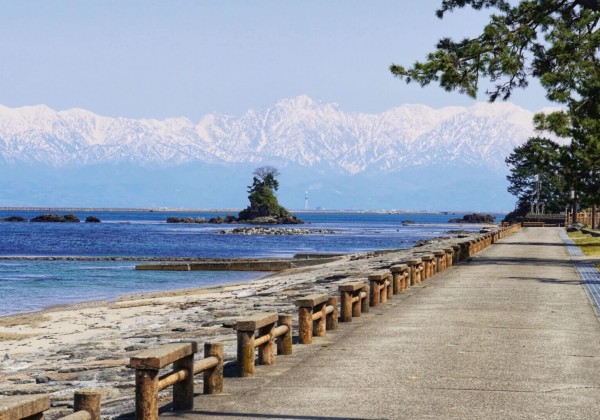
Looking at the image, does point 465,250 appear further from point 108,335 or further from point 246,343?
point 246,343

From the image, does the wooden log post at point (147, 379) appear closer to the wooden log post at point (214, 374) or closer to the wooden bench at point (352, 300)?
the wooden log post at point (214, 374)

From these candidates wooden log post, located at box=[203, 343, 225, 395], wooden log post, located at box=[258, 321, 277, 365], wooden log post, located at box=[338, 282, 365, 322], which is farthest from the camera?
wooden log post, located at box=[338, 282, 365, 322]

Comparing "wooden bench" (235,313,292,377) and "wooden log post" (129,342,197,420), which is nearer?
"wooden log post" (129,342,197,420)

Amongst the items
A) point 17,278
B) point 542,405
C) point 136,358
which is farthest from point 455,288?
point 17,278

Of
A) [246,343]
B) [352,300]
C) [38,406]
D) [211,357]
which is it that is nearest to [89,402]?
[38,406]

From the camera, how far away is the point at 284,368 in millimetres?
12180

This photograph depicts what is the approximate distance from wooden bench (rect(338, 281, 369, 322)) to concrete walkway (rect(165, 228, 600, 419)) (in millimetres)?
299

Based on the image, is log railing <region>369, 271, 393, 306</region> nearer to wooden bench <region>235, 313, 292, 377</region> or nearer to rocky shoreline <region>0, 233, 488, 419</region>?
rocky shoreline <region>0, 233, 488, 419</region>

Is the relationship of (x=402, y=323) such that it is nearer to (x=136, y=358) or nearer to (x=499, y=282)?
(x=136, y=358)

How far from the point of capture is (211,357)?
1047cm

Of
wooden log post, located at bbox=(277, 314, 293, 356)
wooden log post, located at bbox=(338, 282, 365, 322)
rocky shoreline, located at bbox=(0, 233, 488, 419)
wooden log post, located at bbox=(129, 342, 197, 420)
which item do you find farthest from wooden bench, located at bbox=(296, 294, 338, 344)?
wooden log post, located at bbox=(129, 342, 197, 420)

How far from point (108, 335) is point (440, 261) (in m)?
14.0

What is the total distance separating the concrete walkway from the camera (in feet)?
31.7

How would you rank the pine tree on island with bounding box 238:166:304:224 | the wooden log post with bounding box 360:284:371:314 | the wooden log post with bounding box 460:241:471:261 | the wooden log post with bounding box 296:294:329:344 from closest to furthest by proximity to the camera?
1. the wooden log post with bounding box 296:294:329:344
2. the wooden log post with bounding box 360:284:371:314
3. the wooden log post with bounding box 460:241:471:261
4. the pine tree on island with bounding box 238:166:304:224
